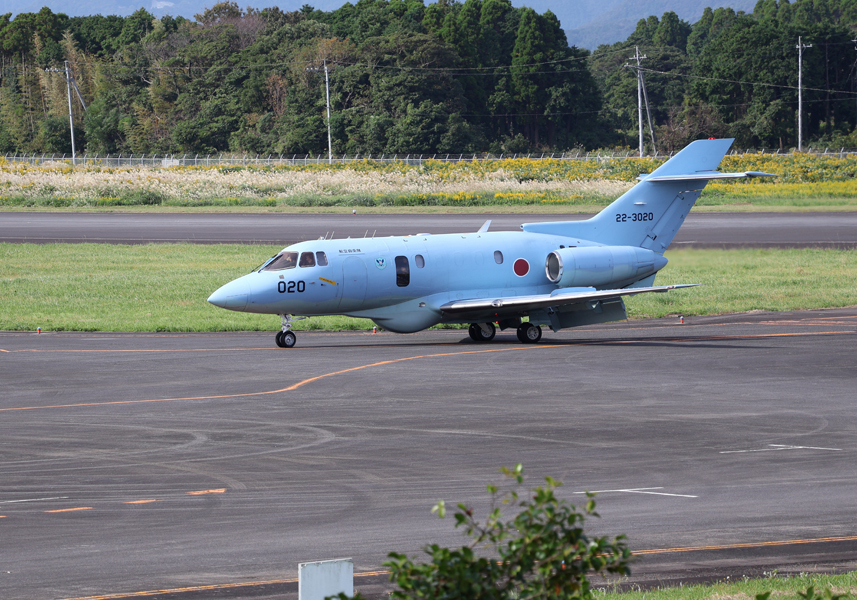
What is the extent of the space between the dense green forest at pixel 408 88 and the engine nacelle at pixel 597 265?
9188 cm

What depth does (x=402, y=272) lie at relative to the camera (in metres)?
28.3

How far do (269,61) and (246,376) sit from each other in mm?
119783

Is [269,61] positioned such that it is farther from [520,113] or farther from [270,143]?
[520,113]

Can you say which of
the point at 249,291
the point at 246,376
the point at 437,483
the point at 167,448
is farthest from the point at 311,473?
the point at 249,291

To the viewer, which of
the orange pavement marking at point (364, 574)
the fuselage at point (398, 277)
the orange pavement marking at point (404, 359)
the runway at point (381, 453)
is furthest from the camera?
the fuselage at point (398, 277)

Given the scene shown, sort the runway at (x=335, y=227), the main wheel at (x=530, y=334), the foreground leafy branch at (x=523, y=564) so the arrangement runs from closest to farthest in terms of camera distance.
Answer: the foreground leafy branch at (x=523, y=564), the main wheel at (x=530, y=334), the runway at (x=335, y=227)

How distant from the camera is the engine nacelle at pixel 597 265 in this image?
29844mm

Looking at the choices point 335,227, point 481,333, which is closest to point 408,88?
point 335,227

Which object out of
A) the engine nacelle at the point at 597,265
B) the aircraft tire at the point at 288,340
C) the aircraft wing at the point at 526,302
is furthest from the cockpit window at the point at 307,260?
the engine nacelle at the point at 597,265

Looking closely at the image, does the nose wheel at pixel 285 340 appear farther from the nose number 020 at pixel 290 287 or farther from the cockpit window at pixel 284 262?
the cockpit window at pixel 284 262

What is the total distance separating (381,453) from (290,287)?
11.5 m

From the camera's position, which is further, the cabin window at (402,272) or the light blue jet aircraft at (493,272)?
the cabin window at (402,272)

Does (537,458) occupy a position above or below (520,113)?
below

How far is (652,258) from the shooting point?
31.4m
